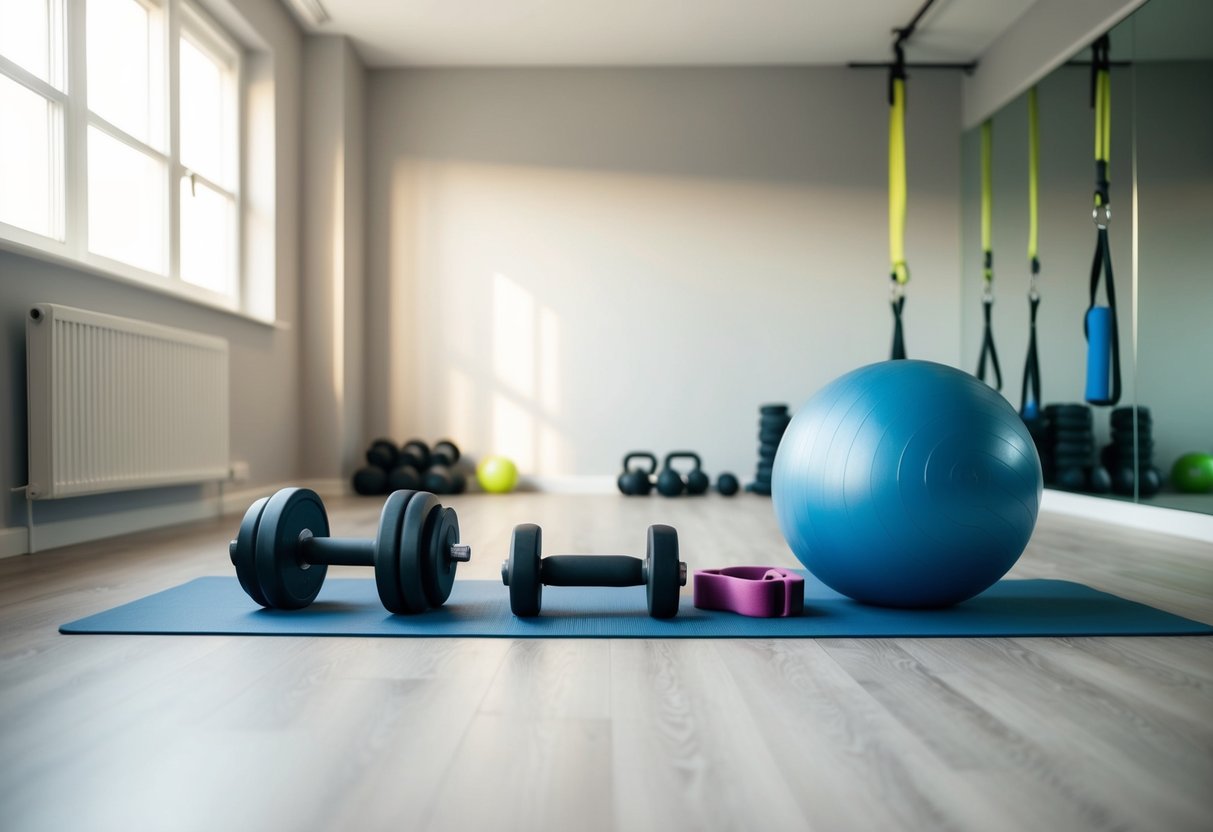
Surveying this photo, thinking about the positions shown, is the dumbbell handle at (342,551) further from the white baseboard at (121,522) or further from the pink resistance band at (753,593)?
the white baseboard at (121,522)

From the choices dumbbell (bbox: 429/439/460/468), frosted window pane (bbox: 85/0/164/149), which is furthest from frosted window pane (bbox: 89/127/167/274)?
dumbbell (bbox: 429/439/460/468)

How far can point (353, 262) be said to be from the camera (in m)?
5.77

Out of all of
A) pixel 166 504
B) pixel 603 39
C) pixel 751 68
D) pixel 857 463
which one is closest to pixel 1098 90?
pixel 751 68

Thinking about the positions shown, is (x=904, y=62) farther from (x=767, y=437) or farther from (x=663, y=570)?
(x=663, y=570)

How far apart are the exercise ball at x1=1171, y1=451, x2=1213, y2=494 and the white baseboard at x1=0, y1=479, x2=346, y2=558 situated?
4335 millimetres

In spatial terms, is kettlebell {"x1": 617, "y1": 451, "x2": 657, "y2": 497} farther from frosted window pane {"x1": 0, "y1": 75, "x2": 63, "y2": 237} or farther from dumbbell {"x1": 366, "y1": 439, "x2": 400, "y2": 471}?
frosted window pane {"x1": 0, "y1": 75, "x2": 63, "y2": 237}

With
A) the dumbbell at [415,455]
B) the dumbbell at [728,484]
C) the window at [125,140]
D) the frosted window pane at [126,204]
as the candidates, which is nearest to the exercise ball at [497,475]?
the dumbbell at [415,455]

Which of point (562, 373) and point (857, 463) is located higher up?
point (562, 373)

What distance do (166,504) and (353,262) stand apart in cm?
233

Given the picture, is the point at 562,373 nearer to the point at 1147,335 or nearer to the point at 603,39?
the point at 603,39

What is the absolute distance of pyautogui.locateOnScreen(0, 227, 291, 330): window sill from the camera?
2908 millimetres

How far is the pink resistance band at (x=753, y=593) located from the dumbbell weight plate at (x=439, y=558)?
60 centimetres

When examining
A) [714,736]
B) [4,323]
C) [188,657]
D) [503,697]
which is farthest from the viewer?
[4,323]

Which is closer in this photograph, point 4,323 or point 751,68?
Result: point 4,323
